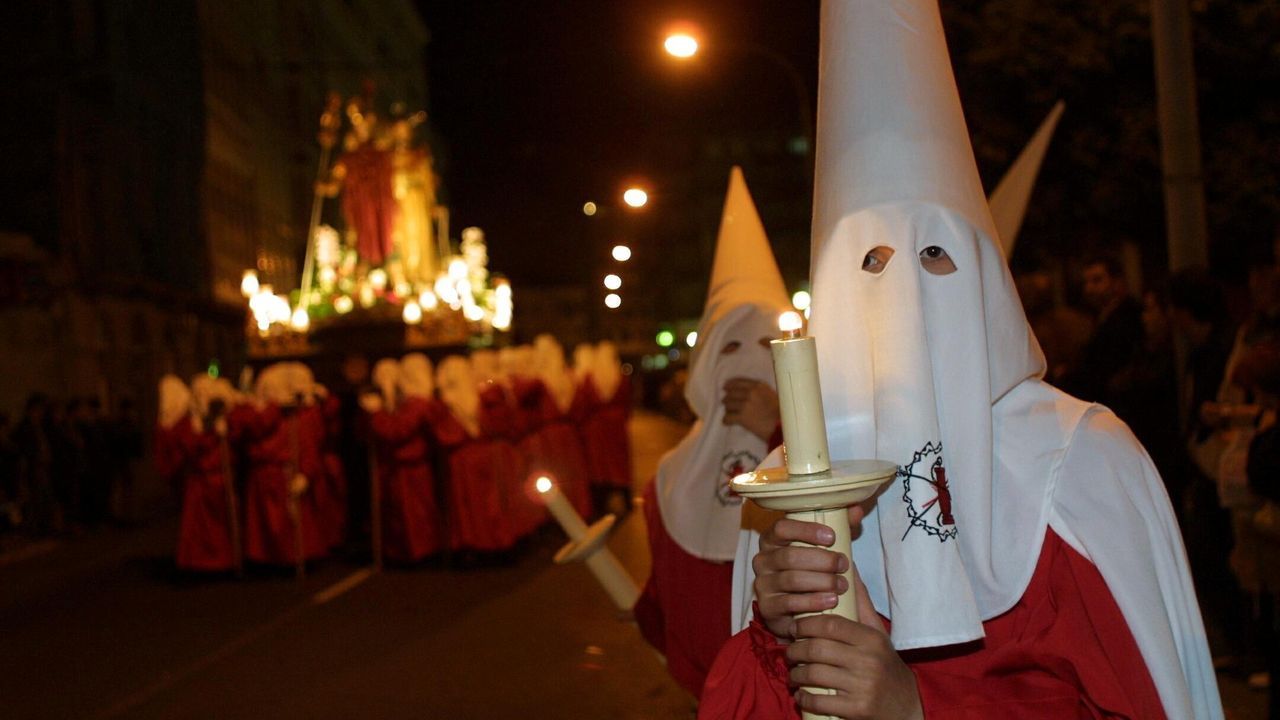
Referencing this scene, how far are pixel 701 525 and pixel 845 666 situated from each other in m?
2.43

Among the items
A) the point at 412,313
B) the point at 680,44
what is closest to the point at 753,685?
the point at 680,44

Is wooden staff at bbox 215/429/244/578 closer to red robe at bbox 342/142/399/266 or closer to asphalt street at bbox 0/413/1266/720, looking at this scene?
asphalt street at bbox 0/413/1266/720

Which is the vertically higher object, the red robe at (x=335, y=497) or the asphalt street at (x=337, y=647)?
the red robe at (x=335, y=497)

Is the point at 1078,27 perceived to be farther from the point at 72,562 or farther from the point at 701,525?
the point at 72,562

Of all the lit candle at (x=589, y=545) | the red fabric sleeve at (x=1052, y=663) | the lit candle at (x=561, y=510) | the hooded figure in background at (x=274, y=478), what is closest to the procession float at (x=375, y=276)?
the hooded figure in background at (x=274, y=478)

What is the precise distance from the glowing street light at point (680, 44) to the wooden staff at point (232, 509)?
6.06 m

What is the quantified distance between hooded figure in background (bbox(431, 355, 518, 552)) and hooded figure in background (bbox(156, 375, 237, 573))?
2.28 metres

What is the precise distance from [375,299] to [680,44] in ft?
37.2

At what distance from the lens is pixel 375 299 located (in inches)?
880

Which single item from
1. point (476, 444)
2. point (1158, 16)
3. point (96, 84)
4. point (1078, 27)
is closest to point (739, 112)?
point (1078, 27)

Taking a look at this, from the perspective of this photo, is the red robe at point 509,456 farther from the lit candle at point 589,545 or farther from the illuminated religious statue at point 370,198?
the lit candle at point 589,545

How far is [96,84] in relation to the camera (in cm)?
3006

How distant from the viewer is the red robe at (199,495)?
13234mm

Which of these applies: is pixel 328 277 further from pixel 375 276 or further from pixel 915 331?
pixel 915 331
